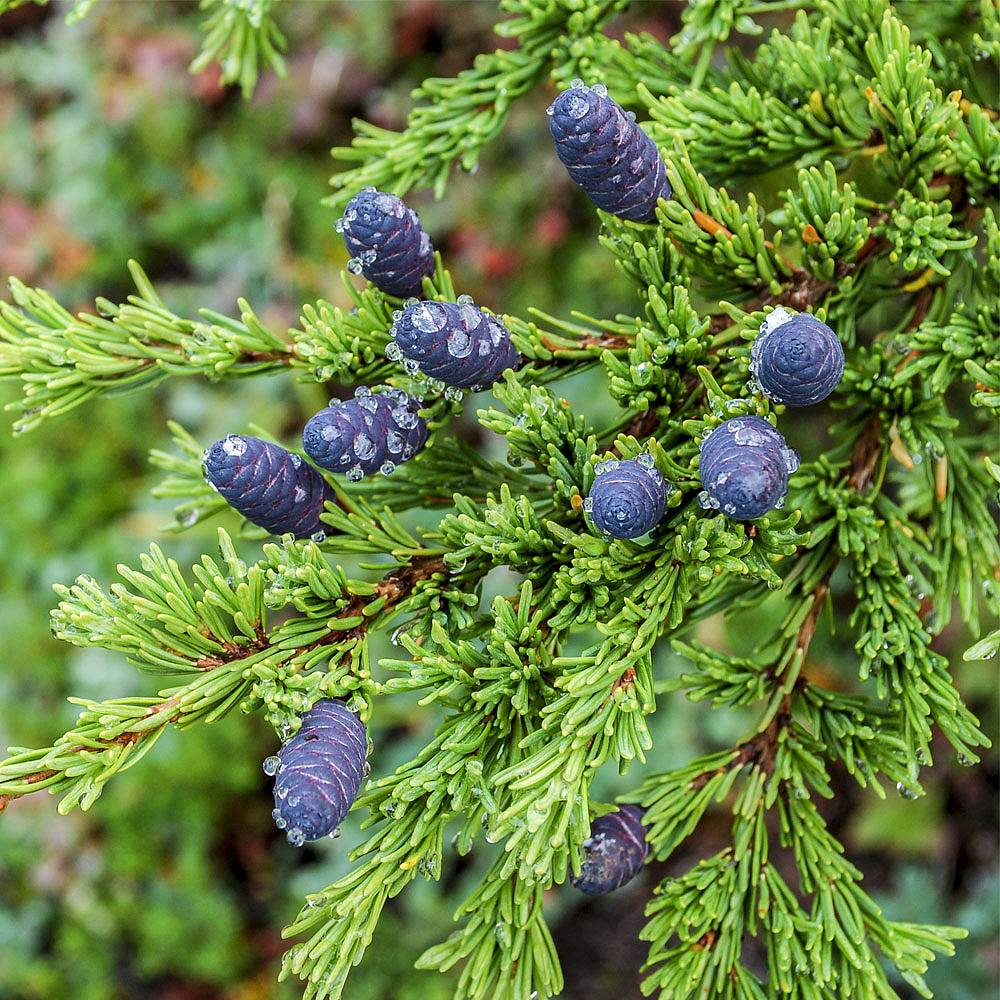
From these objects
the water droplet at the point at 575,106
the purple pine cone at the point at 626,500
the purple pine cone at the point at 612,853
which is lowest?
the purple pine cone at the point at 612,853

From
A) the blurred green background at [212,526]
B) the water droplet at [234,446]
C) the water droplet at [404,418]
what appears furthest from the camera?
the blurred green background at [212,526]

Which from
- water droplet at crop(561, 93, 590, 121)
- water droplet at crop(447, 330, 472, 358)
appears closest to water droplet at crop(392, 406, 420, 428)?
water droplet at crop(447, 330, 472, 358)

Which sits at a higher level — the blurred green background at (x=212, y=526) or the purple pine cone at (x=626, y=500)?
the purple pine cone at (x=626, y=500)

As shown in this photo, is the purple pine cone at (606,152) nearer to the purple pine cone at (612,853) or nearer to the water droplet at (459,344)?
the water droplet at (459,344)

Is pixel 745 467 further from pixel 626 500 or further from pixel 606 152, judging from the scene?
pixel 606 152

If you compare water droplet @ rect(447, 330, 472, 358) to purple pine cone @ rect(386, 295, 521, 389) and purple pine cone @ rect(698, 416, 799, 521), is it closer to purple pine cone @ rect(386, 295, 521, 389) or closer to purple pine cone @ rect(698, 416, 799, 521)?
purple pine cone @ rect(386, 295, 521, 389)

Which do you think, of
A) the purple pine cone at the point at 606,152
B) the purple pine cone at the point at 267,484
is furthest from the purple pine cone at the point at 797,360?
the purple pine cone at the point at 267,484
